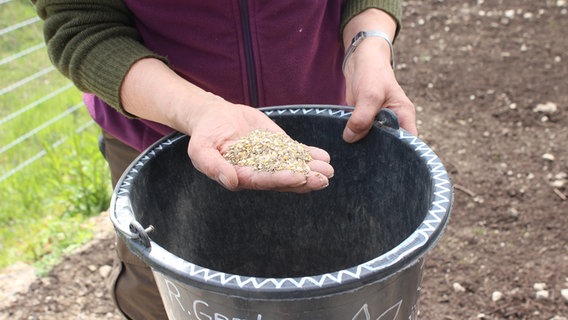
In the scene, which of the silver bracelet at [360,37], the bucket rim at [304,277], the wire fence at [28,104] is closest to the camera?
the bucket rim at [304,277]

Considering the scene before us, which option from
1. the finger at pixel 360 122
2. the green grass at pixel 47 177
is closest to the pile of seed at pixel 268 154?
the finger at pixel 360 122

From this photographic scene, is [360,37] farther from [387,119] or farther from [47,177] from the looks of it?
[47,177]

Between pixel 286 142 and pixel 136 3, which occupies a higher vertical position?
pixel 136 3

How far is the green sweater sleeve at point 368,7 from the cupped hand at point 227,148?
Result: 0.42 meters

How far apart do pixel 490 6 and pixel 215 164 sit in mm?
3543

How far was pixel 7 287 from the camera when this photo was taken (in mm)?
2316

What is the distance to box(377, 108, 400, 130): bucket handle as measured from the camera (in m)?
1.24

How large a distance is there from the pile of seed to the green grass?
158 centimetres

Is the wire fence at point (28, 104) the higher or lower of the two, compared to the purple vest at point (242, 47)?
lower

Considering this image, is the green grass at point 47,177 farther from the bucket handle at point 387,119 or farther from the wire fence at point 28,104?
the bucket handle at point 387,119

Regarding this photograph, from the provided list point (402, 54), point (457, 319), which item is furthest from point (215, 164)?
point (402, 54)

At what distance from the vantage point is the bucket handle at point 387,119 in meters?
1.24

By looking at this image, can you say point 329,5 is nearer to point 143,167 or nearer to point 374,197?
point 374,197

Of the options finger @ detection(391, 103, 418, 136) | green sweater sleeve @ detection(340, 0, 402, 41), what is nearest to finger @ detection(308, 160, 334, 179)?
finger @ detection(391, 103, 418, 136)
